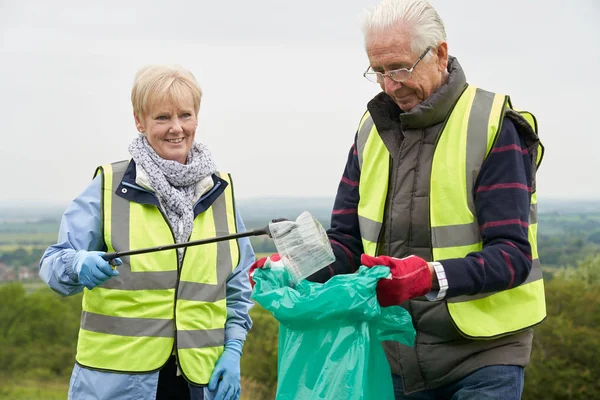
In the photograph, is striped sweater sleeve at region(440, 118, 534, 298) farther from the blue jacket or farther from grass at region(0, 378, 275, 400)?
grass at region(0, 378, 275, 400)

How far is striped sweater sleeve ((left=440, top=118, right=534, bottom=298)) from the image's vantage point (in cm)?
211

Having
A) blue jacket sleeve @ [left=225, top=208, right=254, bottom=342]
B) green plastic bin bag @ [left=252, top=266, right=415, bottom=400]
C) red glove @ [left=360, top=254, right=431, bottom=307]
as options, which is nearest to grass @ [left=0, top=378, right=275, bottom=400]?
blue jacket sleeve @ [left=225, top=208, right=254, bottom=342]

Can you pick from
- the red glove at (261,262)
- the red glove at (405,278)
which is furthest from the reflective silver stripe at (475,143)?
the red glove at (261,262)

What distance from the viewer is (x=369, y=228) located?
246 centimetres

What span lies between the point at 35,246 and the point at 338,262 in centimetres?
1009

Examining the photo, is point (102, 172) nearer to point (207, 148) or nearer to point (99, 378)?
point (207, 148)

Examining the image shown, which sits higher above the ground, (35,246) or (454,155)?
(454,155)

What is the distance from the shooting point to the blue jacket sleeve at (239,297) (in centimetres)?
279

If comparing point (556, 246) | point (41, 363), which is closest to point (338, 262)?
point (41, 363)

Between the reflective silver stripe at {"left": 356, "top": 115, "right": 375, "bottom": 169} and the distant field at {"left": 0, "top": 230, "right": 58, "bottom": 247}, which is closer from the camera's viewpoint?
the reflective silver stripe at {"left": 356, "top": 115, "right": 375, "bottom": 169}

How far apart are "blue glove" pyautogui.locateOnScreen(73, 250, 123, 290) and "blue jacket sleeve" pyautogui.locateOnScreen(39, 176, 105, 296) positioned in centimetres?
7

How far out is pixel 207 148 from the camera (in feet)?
9.30

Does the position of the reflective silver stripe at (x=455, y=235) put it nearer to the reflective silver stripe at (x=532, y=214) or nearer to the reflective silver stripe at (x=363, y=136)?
the reflective silver stripe at (x=532, y=214)

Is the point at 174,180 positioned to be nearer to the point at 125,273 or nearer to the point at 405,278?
the point at 125,273
